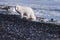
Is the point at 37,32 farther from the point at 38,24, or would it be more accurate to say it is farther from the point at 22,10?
the point at 22,10

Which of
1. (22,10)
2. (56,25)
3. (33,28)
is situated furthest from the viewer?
(22,10)

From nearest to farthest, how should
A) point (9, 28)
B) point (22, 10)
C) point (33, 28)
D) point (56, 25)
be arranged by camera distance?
point (56, 25) < point (33, 28) < point (9, 28) < point (22, 10)

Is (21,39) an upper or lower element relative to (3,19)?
lower

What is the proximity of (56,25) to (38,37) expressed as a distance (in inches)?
14.5

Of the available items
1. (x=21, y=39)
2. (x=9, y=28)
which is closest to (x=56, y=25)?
(x=21, y=39)

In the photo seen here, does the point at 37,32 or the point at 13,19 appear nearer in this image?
the point at 37,32

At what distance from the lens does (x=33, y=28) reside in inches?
153

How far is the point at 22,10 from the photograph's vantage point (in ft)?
15.9

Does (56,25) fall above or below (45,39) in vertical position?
above

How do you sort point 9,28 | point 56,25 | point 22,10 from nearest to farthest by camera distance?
point 56,25 < point 9,28 < point 22,10

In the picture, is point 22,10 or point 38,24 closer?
point 38,24

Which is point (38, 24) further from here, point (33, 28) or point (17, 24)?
point (17, 24)

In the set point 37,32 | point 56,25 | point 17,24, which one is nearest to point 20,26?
point 17,24

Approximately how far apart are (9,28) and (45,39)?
77 centimetres
